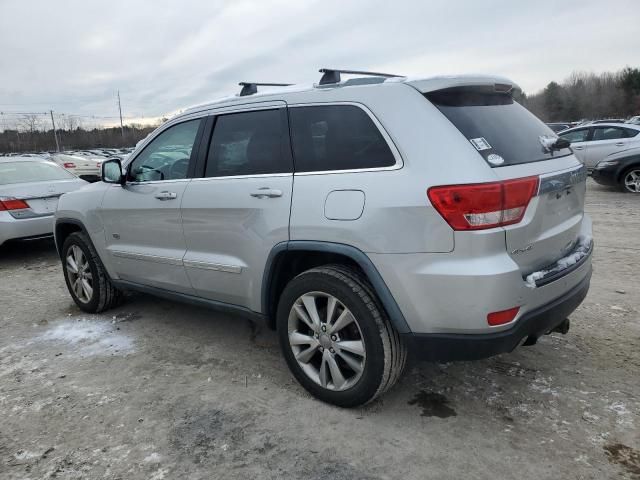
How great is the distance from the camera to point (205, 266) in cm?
356

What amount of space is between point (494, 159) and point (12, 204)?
22.0 ft

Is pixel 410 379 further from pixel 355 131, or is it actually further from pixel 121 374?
pixel 121 374

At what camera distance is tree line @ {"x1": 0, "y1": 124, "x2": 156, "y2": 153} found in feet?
226

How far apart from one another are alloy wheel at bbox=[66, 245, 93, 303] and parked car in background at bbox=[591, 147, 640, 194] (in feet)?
33.8

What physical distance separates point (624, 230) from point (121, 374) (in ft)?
22.1

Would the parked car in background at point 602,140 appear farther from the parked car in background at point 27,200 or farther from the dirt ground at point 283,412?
the parked car in background at point 27,200

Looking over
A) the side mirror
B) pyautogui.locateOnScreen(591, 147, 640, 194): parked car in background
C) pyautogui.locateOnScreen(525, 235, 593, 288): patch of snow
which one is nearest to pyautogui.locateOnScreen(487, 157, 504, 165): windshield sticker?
pyautogui.locateOnScreen(525, 235, 593, 288): patch of snow

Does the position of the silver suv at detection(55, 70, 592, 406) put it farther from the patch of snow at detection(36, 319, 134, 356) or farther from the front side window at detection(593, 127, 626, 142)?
the front side window at detection(593, 127, 626, 142)

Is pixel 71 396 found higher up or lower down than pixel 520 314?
lower down

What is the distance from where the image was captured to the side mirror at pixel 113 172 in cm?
422

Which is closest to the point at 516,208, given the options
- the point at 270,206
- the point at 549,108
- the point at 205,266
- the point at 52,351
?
the point at 270,206

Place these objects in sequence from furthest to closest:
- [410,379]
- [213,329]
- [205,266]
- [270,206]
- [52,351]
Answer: [213,329] → [52,351] → [205,266] → [410,379] → [270,206]

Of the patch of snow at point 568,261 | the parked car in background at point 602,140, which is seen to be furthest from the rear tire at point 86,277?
the parked car in background at point 602,140

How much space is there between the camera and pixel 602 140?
12719 millimetres
